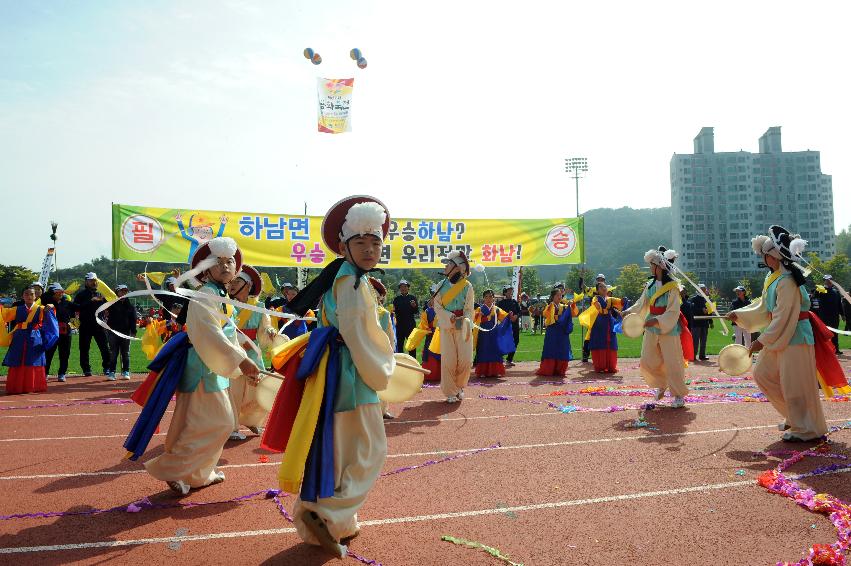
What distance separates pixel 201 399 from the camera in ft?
16.2

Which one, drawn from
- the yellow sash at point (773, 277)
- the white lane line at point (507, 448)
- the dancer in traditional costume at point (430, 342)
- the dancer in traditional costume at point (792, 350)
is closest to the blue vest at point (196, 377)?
the white lane line at point (507, 448)

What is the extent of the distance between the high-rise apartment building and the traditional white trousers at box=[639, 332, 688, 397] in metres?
114

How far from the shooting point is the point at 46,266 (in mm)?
15891

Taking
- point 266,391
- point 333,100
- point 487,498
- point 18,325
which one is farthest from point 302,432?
point 333,100

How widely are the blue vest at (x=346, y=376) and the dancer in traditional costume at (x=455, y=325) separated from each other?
223 inches

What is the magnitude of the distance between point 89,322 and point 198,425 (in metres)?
10.2

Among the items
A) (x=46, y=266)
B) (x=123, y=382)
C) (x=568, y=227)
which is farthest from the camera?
(x=568, y=227)

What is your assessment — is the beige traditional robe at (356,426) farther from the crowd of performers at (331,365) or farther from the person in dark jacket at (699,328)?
the person in dark jacket at (699,328)

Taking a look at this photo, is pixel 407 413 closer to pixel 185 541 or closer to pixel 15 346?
pixel 185 541

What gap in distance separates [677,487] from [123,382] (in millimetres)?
11076

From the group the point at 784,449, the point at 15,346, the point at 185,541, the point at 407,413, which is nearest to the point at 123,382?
the point at 15,346

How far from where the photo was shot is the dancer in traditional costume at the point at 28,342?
11.3 metres

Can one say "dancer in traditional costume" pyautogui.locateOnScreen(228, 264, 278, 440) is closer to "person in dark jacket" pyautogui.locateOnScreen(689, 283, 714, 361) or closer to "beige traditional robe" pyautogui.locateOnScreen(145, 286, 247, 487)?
"beige traditional robe" pyautogui.locateOnScreen(145, 286, 247, 487)

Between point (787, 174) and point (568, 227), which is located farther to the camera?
point (787, 174)
